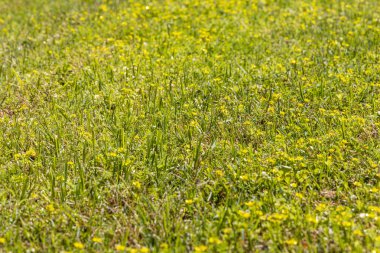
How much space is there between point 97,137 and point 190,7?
134 inches

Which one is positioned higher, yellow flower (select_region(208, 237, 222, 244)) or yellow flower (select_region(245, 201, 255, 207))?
yellow flower (select_region(245, 201, 255, 207))

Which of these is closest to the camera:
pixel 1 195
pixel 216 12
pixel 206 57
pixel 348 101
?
pixel 1 195

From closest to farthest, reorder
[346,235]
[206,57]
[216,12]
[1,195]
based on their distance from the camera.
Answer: [346,235], [1,195], [206,57], [216,12]

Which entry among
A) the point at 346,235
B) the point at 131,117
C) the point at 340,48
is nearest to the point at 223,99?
the point at 131,117

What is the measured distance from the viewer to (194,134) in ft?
15.0

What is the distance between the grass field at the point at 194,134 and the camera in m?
3.55

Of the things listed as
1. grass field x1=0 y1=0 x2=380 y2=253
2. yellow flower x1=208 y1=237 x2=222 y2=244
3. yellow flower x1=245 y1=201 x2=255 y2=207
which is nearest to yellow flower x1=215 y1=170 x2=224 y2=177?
grass field x1=0 y1=0 x2=380 y2=253

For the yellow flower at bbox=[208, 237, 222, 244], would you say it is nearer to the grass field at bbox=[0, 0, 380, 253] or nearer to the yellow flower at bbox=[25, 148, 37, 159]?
the grass field at bbox=[0, 0, 380, 253]

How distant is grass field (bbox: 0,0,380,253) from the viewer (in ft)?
11.7

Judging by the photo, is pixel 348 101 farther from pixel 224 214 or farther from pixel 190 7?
pixel 190 7

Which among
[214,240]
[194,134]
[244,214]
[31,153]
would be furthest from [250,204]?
[31,153]

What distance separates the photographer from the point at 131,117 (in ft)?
15.7

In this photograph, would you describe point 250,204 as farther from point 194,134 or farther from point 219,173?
point 194,134

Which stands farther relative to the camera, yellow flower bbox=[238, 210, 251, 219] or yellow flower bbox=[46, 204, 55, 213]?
yellow flower bbox=[46, 204, 55, 213]
